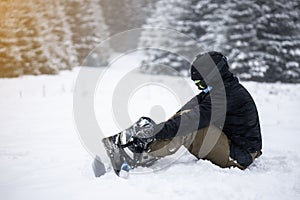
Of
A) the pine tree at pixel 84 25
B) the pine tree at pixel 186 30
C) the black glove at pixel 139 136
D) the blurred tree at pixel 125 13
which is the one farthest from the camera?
the blurred tree at pixel 125 13

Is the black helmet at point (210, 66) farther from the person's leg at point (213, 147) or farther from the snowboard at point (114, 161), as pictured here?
the snowboard at point (114, 161)

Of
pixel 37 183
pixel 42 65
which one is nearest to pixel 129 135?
pixel 37 183

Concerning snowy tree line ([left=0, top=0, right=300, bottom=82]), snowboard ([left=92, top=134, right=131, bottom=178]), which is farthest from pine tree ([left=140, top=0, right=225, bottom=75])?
snowboard ([left=92, top=134, right=131, bottom=178])

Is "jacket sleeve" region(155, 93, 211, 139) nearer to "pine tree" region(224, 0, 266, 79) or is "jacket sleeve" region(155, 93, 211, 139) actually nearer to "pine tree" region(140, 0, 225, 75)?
"pine tree" region(224, 0, 266, 79)

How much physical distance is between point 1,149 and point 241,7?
14.7 m

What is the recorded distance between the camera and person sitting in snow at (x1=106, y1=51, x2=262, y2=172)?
176 inches

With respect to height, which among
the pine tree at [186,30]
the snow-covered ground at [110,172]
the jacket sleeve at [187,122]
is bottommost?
the pine tree at [186,30]

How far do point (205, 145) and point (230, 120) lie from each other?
48 centimetres

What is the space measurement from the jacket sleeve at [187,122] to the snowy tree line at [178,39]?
13855 mm

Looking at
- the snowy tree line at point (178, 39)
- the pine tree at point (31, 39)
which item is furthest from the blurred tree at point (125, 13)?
the pine tree at point (31, 39)

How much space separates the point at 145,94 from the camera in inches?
501

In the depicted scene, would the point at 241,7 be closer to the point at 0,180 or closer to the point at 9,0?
the point at 9,0

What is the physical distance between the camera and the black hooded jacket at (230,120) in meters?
4.45

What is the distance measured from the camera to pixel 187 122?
4.43 m
